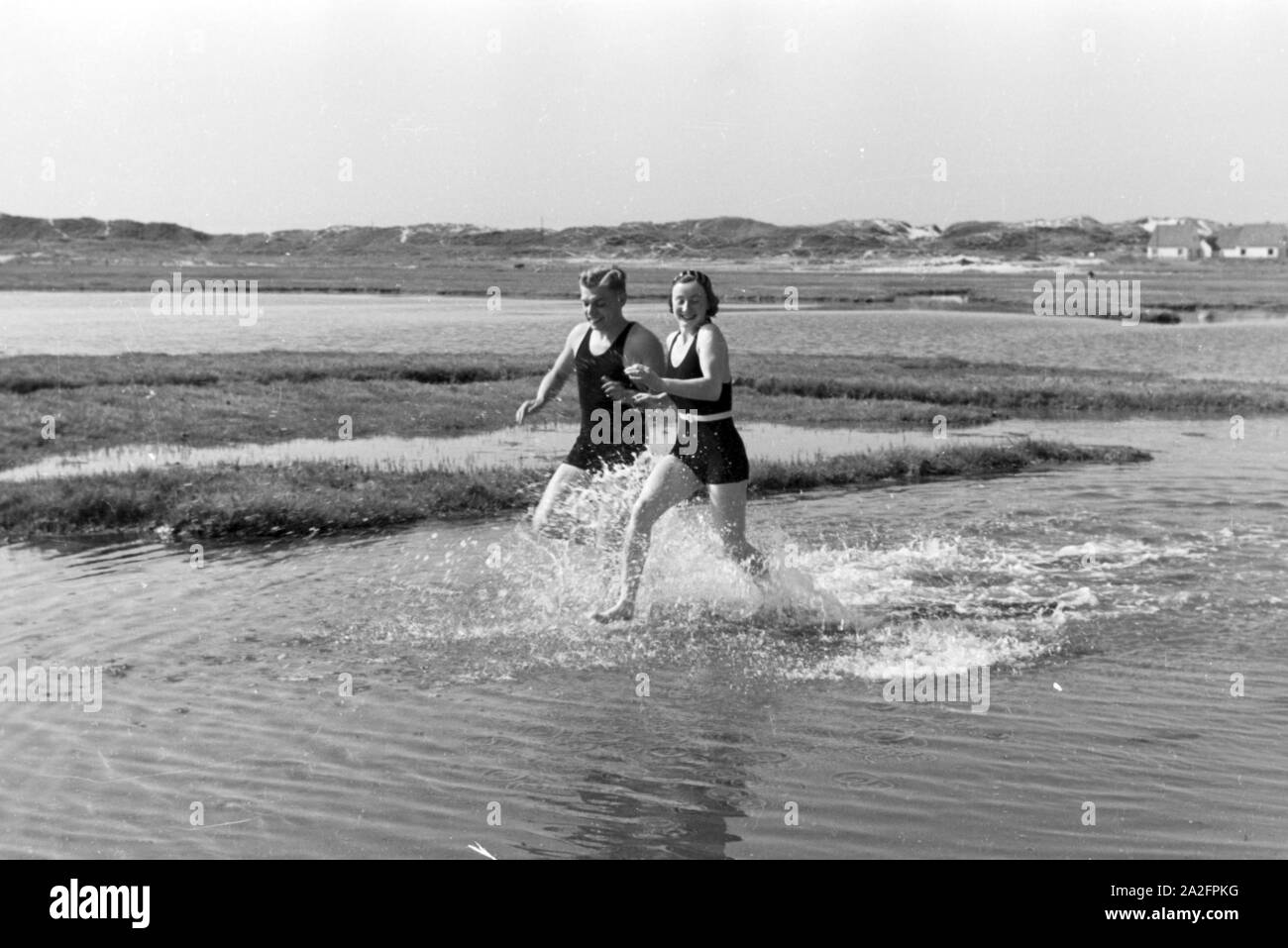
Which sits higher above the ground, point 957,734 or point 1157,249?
point 1157,249

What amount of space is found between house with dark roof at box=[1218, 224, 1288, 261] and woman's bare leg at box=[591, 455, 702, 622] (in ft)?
592

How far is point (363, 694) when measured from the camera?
9680mm

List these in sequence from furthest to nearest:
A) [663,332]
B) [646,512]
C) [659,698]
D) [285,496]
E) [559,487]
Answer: [663,332]
[285,496]
[559,487]
[646,512]
[659,698]

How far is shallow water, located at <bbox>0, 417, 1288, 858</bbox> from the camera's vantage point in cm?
734

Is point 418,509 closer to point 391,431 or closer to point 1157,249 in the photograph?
point 391,431

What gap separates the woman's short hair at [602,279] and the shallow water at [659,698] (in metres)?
2.07

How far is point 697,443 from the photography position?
1098 centimetres

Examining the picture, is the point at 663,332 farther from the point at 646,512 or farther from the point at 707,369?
the point at 707,369

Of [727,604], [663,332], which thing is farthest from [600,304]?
[663,332]

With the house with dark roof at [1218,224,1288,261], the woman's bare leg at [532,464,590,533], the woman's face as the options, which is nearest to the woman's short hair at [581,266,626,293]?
the woman's face

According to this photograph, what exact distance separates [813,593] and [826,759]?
3.67 m

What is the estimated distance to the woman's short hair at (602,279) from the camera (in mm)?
10750

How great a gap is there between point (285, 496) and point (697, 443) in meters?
7.35
